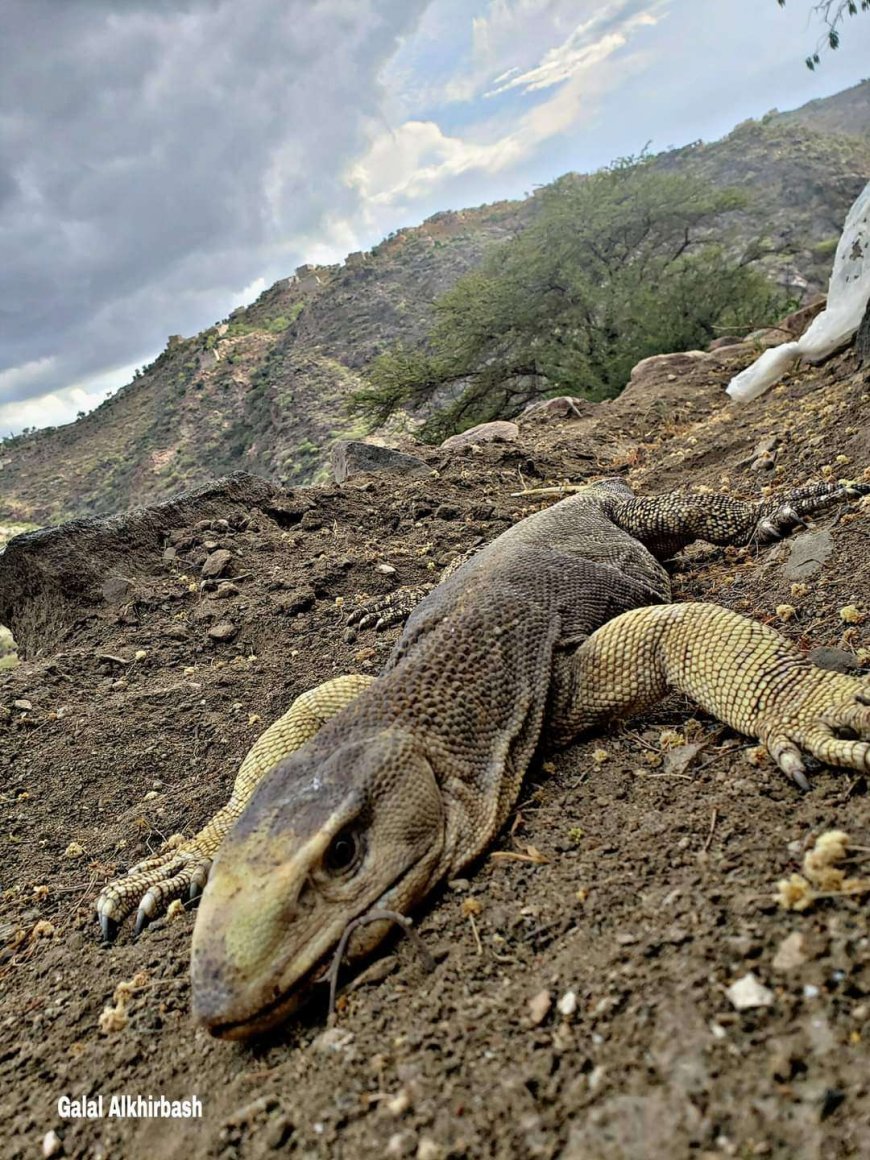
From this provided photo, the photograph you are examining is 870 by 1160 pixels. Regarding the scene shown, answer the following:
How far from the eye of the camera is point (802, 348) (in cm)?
711

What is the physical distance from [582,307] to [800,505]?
1475 cm

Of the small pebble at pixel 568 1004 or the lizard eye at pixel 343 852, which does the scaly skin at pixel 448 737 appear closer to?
the lizard eye at pixel 343 852

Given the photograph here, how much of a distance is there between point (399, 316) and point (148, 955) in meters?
40.1

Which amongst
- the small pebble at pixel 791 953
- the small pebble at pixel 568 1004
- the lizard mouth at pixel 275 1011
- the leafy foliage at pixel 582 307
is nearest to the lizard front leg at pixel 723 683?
the small pebble at pixel 791 953

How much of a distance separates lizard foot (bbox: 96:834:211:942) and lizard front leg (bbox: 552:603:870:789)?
133 centimetres

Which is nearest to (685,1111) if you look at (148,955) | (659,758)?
(659,758)

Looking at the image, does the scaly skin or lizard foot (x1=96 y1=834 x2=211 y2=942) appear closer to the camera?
the scaly skin

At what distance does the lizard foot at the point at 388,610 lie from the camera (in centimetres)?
432

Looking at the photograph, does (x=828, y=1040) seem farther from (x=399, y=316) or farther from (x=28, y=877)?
(x=399, y=316)

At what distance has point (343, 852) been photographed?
175 centimetres

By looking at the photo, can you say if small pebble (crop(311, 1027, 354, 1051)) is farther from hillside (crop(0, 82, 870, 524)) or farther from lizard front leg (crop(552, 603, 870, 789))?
hillside (crop(0, 82, 870, 524))

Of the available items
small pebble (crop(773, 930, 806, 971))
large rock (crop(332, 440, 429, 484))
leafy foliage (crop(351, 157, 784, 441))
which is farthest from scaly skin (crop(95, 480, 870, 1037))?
leafy foliage (crop(351, 157, 784, 441))

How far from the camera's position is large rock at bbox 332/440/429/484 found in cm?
772

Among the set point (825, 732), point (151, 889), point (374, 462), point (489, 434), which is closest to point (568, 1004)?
point (825, 732)
